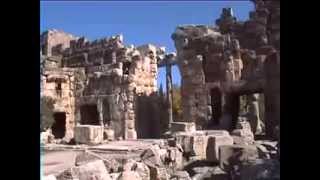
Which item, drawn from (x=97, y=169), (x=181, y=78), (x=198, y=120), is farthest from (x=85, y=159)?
(x=181, y=78)

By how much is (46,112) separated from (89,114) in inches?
163

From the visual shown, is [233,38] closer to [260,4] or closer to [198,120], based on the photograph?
[260,4]

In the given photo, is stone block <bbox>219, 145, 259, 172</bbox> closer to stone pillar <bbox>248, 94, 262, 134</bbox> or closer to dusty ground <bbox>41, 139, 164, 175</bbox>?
dusty ground <bbox>41, 139, 164, 175</bbox>

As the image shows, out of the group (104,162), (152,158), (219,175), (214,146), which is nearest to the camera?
(219,175)

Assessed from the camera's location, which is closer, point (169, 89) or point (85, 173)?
point (85, 173)

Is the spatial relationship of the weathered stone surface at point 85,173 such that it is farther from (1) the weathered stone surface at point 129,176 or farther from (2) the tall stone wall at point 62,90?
(2) the tall stone wall at point 62,90

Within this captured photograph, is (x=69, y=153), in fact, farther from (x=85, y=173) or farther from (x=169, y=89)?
(x=169, y=89)

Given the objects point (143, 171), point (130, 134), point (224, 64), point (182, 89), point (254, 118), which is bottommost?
point (130, 134)

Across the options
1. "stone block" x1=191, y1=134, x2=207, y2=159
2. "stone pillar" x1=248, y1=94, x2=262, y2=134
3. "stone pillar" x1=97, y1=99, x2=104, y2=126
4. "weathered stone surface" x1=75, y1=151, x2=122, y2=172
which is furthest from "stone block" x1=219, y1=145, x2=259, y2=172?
"stone pillar" x1=97, y1=99, x2=104, y2=126

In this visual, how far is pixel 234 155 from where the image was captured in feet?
35.7

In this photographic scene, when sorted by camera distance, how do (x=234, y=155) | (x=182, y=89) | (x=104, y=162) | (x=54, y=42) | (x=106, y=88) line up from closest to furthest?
(x=104, y=162)
(x=234, y=155)
(x=182, y=89)
(x=106, y=88)
(x=54, y=42)

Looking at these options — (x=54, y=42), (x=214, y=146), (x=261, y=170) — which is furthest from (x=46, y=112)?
(x=261, y=170)

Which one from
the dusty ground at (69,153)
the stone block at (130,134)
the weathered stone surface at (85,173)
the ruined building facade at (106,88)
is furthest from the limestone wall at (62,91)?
the weathered stone surface at (85,173)
